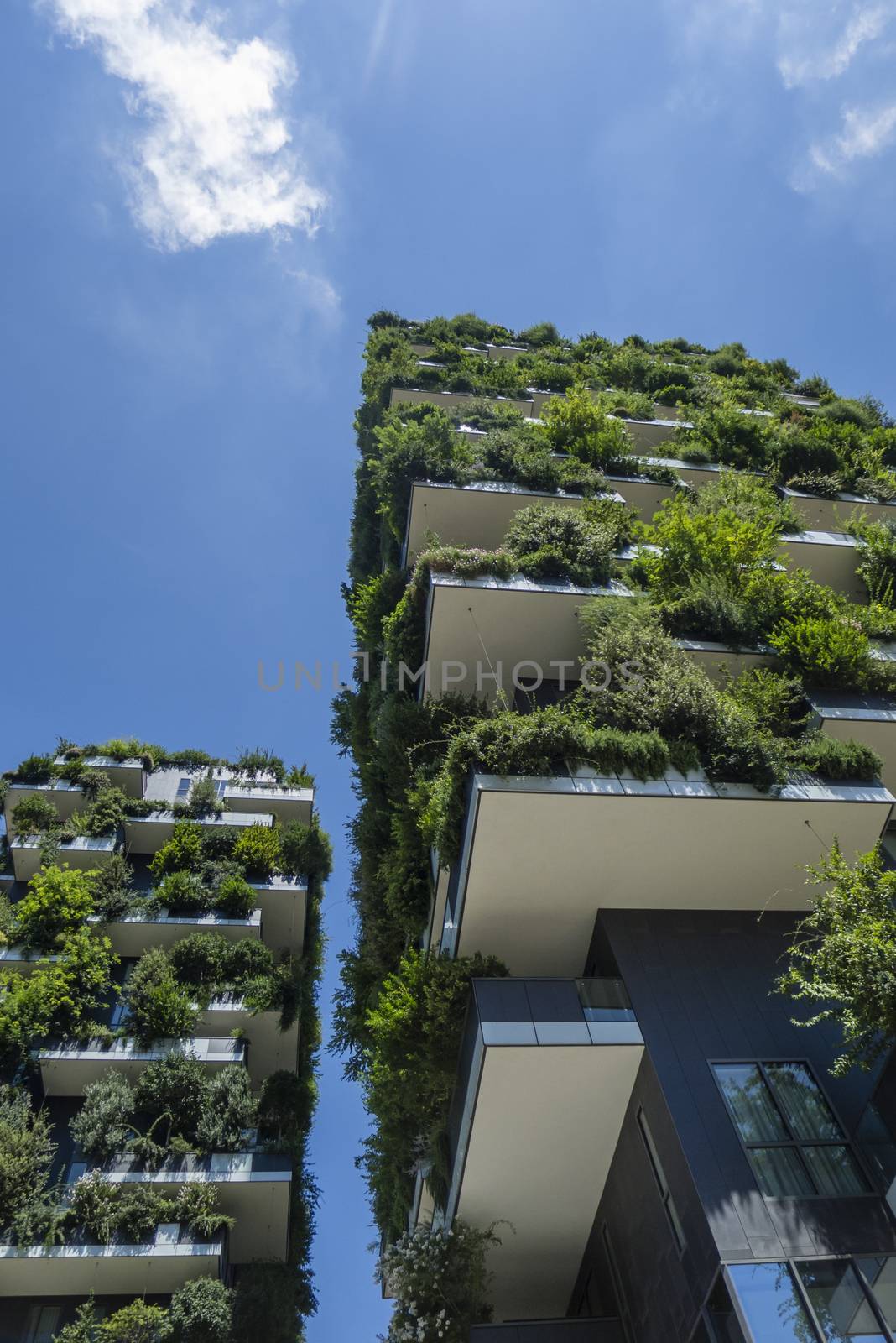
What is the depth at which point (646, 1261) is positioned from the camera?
33.2ft

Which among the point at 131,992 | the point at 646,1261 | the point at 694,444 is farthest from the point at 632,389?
the point at 646,1261

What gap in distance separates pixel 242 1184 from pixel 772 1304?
13242mm

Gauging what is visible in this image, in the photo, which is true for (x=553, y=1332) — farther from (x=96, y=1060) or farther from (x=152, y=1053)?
(x=96, y=1060)

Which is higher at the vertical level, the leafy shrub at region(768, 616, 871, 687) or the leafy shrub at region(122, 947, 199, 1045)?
the leafy shrub at region(768, 616, 871, 687)

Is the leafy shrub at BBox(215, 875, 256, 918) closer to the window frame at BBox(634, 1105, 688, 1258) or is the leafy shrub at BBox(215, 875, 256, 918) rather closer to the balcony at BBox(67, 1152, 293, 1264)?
the balcony at BBox(67, 1152, 293, 1264)

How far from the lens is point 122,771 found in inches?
1086

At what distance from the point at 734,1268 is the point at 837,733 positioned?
28.0 feet

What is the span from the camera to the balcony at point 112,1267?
1573 cm

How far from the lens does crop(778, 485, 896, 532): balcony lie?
23.0m

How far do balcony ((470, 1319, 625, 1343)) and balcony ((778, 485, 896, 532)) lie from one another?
19577 mm

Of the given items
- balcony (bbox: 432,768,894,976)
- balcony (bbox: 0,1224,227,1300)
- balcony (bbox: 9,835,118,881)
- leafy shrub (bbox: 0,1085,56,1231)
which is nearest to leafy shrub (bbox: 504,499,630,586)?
balcony (bbox: 432,768,894,976)

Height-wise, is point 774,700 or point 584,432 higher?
point 584,432

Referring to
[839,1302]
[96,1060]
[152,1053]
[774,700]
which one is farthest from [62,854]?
[839,1302]

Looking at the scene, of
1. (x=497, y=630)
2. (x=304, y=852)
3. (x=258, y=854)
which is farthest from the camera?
(x=304, y=852)
